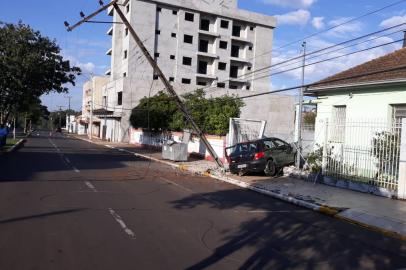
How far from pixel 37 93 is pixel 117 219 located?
23.0 meters

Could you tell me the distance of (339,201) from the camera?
13.9 metres

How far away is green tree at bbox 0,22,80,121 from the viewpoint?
89.6ft

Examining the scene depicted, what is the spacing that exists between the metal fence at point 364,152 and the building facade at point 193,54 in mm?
44592

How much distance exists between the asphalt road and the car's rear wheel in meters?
5.85

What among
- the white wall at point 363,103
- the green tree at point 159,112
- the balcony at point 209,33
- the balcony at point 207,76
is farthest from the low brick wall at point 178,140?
the balcony at point 209,33

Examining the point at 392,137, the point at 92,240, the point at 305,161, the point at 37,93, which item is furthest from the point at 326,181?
the point at 37,93

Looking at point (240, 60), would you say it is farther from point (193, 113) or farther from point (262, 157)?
point (262, 157)

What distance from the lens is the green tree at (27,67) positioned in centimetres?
2731

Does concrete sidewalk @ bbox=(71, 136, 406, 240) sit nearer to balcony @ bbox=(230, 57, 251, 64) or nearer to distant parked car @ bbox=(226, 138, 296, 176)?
distant parked car @ bbox=(226, 138, 296, 176)

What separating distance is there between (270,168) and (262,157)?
62 cm

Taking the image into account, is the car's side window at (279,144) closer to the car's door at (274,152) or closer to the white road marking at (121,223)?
the car's door at (274,152)

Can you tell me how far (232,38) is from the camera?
75875mm

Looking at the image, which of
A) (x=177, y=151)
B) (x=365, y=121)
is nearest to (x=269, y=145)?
(x=365, y=121)

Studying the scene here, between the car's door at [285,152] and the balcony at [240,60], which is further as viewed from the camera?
the balcony at [240,60]
